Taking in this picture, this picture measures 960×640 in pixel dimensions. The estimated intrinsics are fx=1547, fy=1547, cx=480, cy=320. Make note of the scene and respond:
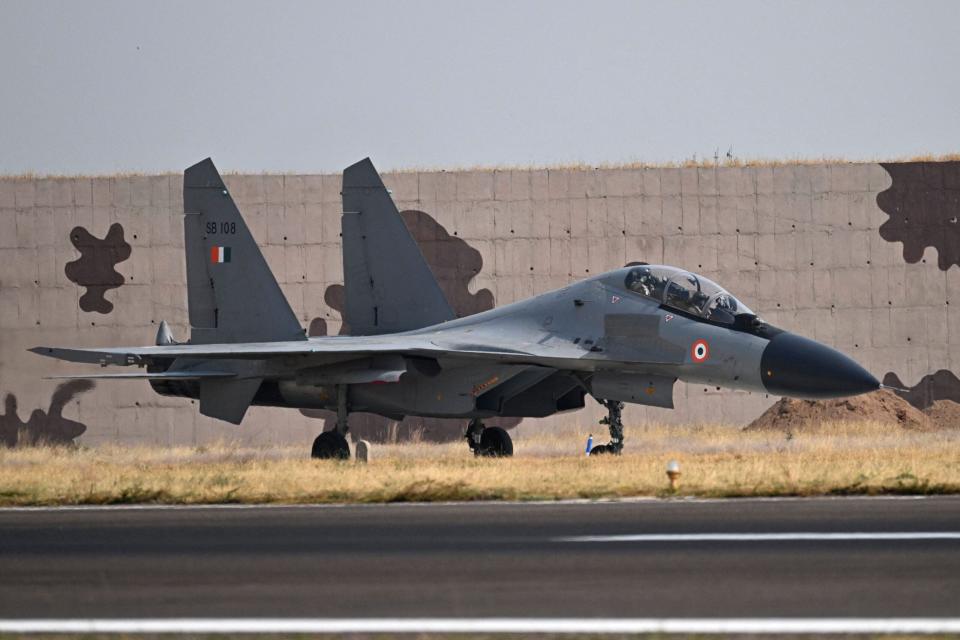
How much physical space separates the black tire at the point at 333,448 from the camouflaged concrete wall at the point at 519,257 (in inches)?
314

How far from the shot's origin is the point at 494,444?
21812mm

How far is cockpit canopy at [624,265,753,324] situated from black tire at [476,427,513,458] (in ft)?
9.88

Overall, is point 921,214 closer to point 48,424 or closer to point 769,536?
point 48,424

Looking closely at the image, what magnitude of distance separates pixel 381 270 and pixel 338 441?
3093 mm

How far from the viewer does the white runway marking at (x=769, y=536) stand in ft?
33.2

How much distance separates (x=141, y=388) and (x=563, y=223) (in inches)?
345

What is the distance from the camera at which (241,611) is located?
7.76m

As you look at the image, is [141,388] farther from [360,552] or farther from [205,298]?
[360,552]

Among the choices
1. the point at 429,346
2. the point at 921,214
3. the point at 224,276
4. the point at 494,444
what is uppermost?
the point at 921,214

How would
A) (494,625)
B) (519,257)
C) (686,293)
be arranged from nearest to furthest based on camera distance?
(494,625) < (686,293) < (519,257)

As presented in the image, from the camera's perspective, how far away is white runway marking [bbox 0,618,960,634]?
7.00 meters

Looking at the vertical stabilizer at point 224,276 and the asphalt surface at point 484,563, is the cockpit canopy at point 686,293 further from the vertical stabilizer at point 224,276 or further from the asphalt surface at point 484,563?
the asphalt surface at point 484,563

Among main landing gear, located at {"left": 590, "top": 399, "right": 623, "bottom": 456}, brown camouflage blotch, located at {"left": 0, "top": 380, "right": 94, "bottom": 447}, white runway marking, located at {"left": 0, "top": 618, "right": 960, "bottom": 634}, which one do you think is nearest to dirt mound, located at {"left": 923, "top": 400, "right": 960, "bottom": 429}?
main landing gear, located at {"left": 590, "top": 399, "right": 623, "bottom": 456}

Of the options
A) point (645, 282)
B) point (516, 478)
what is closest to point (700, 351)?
point (645, 282)
